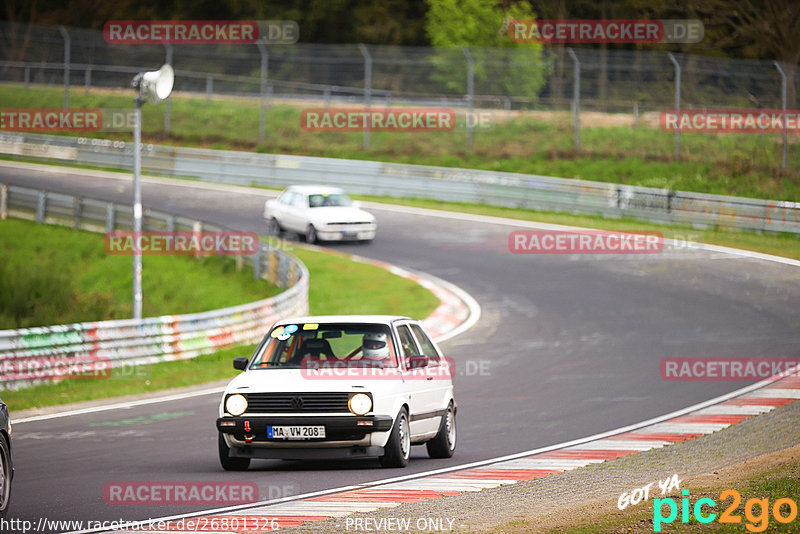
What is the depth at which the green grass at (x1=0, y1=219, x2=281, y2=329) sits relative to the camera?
25.2 m

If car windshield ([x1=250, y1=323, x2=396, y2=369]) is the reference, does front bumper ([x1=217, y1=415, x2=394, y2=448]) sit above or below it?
below

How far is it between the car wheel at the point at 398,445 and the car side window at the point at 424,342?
1363 millimetres

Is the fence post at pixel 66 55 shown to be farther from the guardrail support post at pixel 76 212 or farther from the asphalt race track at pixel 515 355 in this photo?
the guardrail support post at pixel 76 212

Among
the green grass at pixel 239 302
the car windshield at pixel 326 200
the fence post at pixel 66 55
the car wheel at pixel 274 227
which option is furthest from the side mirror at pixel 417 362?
the fence post at pixel 66 55

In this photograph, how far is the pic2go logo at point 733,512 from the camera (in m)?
6.76

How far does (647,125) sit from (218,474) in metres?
30.5

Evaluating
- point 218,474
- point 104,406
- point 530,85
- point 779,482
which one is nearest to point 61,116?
point 530,85

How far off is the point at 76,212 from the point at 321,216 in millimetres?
8047

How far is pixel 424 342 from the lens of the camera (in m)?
12.3

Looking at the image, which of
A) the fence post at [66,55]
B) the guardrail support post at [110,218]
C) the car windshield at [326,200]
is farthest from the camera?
the fence post at [66,55]

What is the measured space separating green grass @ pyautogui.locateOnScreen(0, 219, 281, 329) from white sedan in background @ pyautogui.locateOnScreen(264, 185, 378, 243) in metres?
2.73

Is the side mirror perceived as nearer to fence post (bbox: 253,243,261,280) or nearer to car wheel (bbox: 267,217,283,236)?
fence post (bbox: 253,243,261,280)

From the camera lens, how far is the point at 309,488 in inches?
377


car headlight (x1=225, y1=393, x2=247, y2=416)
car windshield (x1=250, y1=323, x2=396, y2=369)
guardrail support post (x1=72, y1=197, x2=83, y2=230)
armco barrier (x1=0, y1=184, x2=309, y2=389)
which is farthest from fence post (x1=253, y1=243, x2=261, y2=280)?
car headlight (x1=225, y1=393, x2=247, y2=416)
